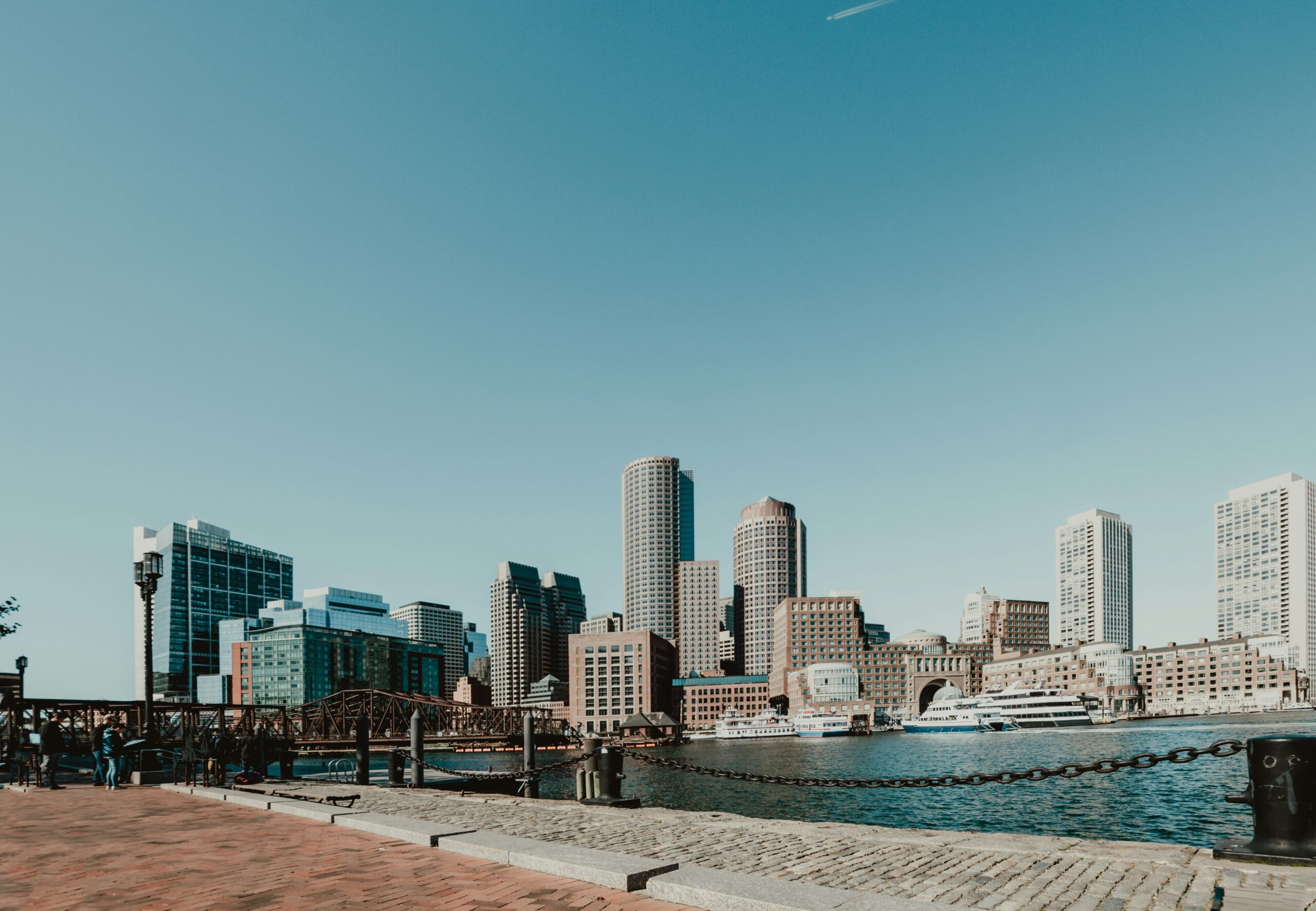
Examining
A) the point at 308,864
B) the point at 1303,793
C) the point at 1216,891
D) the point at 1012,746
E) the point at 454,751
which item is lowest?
the point at 454,751

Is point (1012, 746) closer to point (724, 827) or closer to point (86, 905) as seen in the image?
point (724, 827)

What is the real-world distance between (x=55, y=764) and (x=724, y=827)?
2036 centimetres

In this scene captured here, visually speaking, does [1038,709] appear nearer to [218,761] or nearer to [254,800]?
[218,761]

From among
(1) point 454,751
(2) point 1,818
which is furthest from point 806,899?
(1) point 454,751

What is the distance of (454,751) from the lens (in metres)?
160

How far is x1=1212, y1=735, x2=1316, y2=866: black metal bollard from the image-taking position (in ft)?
27.3

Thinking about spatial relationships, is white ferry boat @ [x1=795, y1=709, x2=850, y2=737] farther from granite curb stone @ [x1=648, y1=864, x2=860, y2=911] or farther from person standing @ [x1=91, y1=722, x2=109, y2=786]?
granite curb stone @ [x1=648, y1=864, x2=860, y2=911]

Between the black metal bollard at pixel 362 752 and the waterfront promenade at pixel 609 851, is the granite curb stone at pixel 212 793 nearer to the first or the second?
the waterfront promenade at pixel 609 851

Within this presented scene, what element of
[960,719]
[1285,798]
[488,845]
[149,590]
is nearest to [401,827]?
[488,845]

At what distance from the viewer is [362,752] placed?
27688mm

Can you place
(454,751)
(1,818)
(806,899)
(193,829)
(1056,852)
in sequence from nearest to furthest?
(806,899)
(1056,852)
(193,829)
(1,818)
(454,751)

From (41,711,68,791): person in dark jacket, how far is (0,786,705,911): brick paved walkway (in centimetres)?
990

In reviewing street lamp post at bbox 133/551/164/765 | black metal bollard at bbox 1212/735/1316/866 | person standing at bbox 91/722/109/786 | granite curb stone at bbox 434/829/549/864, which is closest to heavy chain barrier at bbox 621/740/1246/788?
black metal bollard at bbox 1212/735/1316/866

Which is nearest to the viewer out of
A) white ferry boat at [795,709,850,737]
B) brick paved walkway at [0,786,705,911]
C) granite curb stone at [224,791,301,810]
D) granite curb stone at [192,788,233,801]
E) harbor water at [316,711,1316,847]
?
brick paved walkway at [0,786,705,911]
